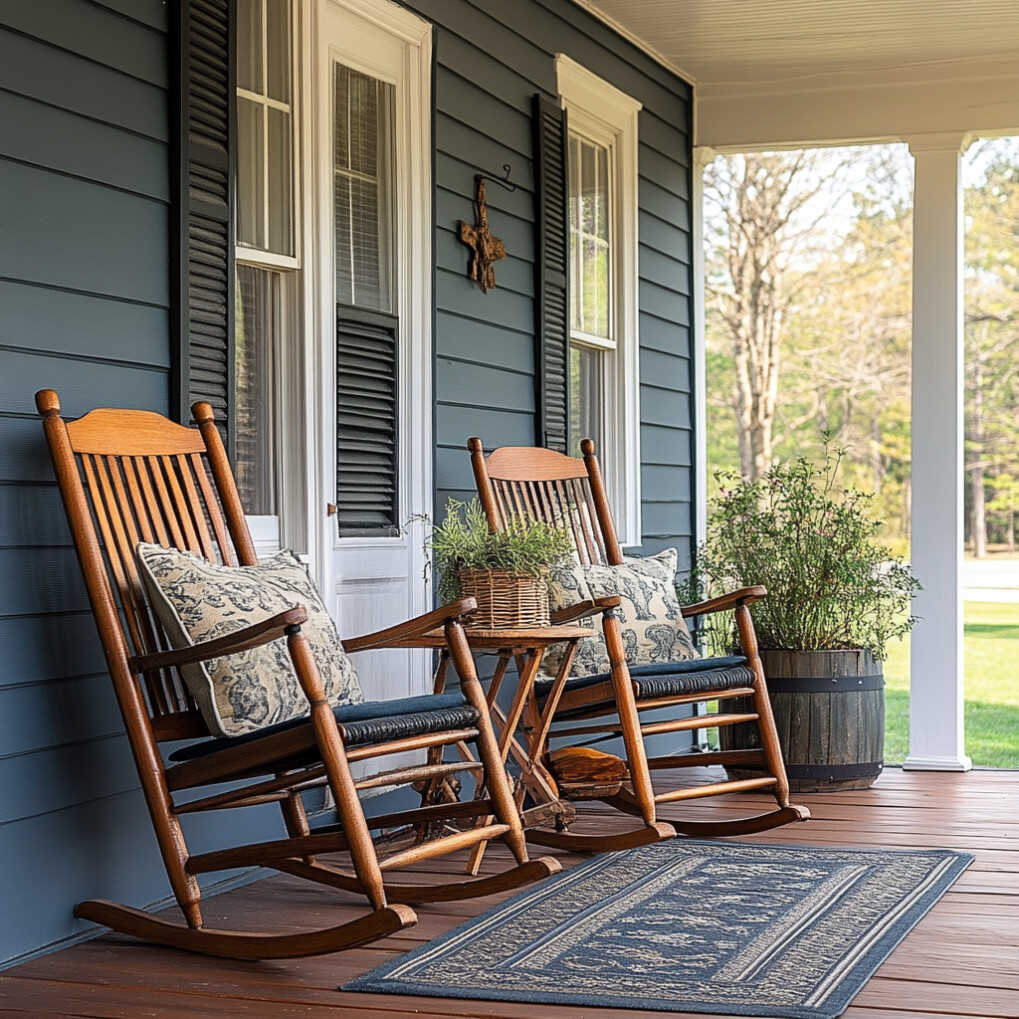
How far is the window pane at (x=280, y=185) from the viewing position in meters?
3.67

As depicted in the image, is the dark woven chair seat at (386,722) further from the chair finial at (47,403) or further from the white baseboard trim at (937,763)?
the white baseboard trim at (937,763)

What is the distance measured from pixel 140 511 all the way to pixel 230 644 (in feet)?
1.67

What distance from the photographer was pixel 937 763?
5.39 meters

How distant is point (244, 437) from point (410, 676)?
938mm

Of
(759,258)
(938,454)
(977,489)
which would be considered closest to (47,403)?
(938,454)

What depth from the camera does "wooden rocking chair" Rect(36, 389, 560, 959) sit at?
105 inches

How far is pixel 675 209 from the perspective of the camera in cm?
606

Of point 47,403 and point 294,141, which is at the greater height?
point 294,141

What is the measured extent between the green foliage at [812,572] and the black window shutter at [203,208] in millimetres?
2157

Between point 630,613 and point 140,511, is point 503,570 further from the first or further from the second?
point 140,511

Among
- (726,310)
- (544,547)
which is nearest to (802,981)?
(544,547)

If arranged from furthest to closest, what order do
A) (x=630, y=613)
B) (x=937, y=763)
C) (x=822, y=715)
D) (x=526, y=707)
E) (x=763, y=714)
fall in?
(x=937, y=763), (x=822, y=715), (x=630, y=613), (x=763, y=714), (x=526, y=707)

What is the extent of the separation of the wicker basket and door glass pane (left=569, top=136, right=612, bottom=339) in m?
1.79

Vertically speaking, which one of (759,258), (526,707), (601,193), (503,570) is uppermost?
(759,258)
